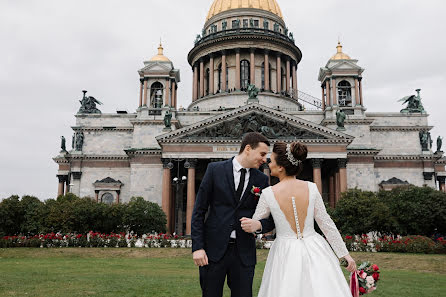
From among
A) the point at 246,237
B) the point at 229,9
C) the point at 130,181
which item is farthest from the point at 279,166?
the point at 229,9

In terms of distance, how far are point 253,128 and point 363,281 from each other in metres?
36.5

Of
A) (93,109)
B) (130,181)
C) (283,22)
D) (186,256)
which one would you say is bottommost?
(186,256)

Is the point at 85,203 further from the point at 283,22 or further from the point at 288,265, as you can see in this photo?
the point at 283,22

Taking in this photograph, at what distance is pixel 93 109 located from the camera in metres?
53.1

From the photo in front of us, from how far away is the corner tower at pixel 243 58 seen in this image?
56.8 m

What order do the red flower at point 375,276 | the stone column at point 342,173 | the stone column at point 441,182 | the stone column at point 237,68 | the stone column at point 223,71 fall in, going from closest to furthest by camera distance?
the red flower at point 375,276, the stone column at point 342,173, the stone column at point 441,182, the stone column at point 237,68, the stone column at point 223,71

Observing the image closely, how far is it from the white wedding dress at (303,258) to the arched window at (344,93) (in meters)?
45.8

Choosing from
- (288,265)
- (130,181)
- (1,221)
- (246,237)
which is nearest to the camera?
(288,265)

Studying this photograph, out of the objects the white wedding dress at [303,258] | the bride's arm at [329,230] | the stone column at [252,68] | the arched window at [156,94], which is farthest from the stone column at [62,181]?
the bride's arm at [329,230]

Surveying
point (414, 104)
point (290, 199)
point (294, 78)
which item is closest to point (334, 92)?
point (414, 104)

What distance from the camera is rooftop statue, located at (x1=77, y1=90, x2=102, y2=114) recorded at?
52.6 meters

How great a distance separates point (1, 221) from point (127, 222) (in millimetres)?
9090

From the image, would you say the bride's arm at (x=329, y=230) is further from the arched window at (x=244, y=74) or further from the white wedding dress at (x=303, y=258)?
the arched window at (x=244, y=74)

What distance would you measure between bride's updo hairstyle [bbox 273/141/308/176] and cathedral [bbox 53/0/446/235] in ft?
110
